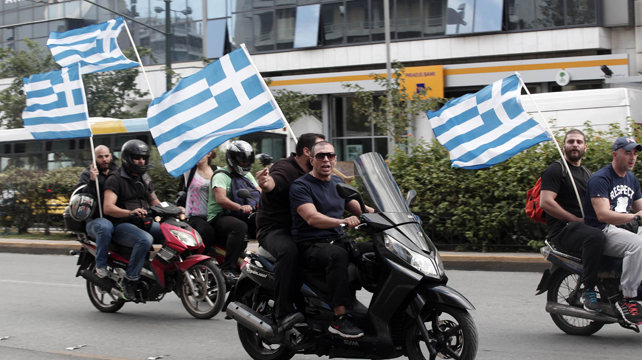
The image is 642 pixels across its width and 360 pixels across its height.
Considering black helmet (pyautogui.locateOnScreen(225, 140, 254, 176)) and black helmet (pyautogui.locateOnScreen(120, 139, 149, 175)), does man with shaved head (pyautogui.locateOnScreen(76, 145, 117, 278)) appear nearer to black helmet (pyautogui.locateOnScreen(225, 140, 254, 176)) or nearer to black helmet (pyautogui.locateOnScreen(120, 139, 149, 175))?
black helmet (pyautogui.locateOnScreen(120, 139, 149, 175))

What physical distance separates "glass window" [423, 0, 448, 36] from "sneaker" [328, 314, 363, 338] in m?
24.9

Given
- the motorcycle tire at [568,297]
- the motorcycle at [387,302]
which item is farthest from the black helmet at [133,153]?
the motorcycle tire at [568,297]

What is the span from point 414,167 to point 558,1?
1707cm

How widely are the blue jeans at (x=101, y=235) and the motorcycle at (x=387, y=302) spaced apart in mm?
2664

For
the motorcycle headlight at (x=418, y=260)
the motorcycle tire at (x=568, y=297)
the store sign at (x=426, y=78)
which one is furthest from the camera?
the store sign at (x=426, y=78)

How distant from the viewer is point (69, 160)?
19.6 metres

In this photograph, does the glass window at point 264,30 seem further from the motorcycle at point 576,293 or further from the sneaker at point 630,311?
the sneaker at point 630,311

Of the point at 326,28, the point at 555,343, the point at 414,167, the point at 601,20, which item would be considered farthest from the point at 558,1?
the point at 555,343

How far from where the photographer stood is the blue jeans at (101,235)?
726 cm

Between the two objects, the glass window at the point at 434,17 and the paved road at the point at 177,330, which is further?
the glass window at the point at 434,17

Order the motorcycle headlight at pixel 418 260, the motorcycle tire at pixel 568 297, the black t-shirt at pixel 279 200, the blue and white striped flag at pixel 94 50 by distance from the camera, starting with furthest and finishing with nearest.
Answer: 1. the blue and white striped flag at pixel 94 50
2. the motorcycle tire at pixel 568 297
3. the black t-shirt at pixel 279 200
4. the motorcycle headlight at pixel 418 260

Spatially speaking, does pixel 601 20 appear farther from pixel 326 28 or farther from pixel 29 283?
pixel 29 283

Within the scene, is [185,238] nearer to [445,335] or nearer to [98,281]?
[98,281]

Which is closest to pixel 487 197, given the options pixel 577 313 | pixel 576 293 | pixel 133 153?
pixel 576 293
